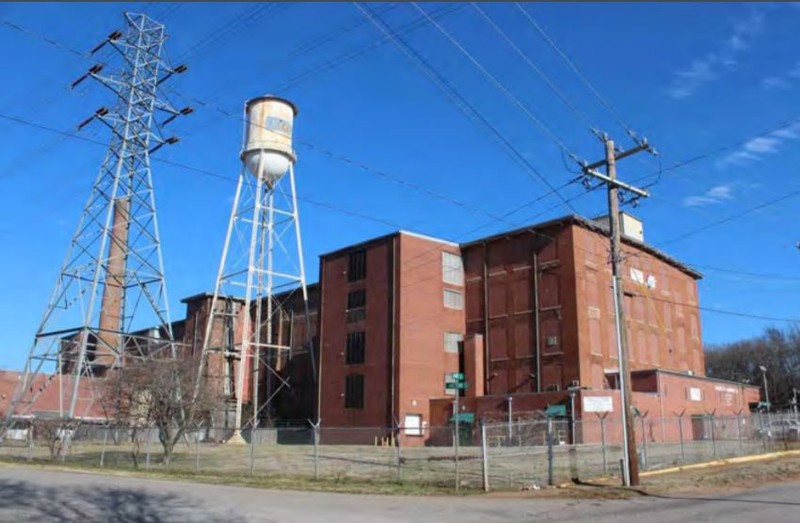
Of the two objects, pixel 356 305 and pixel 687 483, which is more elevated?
pixel 356 305

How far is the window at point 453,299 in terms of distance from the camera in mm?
62281

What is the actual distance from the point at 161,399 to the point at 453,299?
3231cm

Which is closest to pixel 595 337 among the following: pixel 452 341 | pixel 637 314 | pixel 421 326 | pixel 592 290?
pixel 592 290

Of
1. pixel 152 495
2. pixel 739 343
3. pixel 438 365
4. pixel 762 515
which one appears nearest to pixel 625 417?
pixel 762 515

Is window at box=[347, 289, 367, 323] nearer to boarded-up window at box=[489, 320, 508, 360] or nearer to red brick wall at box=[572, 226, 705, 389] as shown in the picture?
boarded-up window at box=[489, 320, 508, 360]

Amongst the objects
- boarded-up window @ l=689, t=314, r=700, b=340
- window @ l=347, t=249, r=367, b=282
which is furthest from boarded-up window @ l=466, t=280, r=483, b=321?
boarded-up window @ l=689, t=314, r=700, b=340

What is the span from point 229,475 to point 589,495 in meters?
14.1

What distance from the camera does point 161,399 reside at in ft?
115

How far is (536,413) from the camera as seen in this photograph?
51.3 meters

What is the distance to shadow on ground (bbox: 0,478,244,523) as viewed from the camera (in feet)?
48.4

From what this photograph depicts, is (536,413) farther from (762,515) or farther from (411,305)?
(762,515)

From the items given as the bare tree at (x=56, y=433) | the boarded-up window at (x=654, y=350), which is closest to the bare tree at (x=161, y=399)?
the bare tree at (x=56, y=433)

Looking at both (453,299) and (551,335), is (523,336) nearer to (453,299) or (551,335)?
(551,335)

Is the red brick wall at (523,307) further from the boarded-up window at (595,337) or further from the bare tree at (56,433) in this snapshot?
the bare tree at (56,433)
